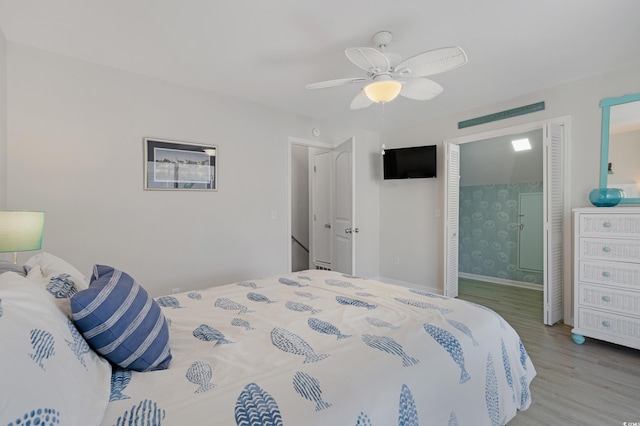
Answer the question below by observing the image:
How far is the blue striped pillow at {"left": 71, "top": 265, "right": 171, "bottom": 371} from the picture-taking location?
91 centimetres

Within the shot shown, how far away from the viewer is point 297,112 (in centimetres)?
383

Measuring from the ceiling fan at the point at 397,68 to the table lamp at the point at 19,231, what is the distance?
1.84m

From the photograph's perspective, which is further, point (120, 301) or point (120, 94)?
point (120, 94)

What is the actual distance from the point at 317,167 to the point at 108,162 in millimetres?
2956

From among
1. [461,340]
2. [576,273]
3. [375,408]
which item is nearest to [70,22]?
[375,408]

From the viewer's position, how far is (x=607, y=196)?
2633mm

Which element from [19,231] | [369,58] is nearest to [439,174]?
[369,58]

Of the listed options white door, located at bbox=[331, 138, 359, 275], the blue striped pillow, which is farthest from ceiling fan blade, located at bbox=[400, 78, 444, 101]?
the blue striped pillow

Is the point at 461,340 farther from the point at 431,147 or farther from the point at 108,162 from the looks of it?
the point at 431,147

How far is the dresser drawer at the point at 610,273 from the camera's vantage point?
2.37 metres

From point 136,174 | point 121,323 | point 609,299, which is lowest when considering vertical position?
point 609,299

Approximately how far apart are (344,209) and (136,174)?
7.67 feet

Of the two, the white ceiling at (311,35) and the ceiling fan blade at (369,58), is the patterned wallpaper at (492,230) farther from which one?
the ceiling fan blade at (369,58)

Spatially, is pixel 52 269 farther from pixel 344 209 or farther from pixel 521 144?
pixel 521 144
